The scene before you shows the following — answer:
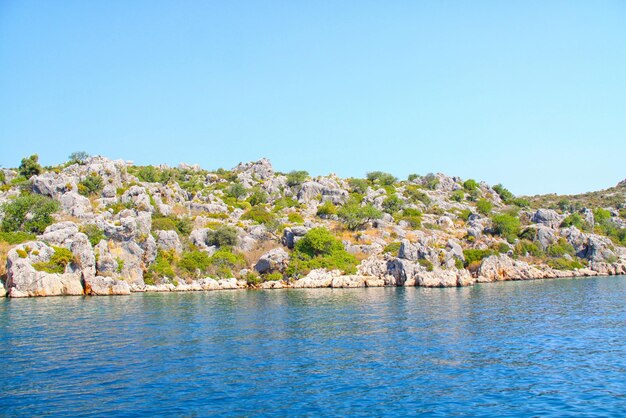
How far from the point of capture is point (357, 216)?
97.1m

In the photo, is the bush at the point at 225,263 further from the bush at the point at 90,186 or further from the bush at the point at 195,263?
the bush at the point at 90,186

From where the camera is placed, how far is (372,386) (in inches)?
803

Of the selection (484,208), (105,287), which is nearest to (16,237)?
(105,287)

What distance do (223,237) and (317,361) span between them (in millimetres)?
59264

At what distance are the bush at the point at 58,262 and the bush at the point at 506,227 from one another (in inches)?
3021

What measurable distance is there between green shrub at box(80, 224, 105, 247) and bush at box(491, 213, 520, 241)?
72.9m

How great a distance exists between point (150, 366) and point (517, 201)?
443 ft

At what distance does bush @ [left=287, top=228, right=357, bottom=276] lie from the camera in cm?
7606

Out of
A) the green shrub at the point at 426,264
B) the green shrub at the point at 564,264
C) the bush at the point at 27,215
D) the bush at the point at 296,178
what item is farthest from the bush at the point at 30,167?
the green shrub at the point at 564,264

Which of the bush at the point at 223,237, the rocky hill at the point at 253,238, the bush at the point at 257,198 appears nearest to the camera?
the rocky hill at the point at 253,238

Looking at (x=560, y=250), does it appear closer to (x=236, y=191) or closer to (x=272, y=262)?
(x=272, y=262)

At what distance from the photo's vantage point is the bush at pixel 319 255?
250ft

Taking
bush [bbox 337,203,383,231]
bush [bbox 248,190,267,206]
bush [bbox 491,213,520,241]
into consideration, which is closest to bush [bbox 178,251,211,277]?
bush [bbox 337,203,383,231]

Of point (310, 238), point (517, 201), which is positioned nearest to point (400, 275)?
point (310, 238)
